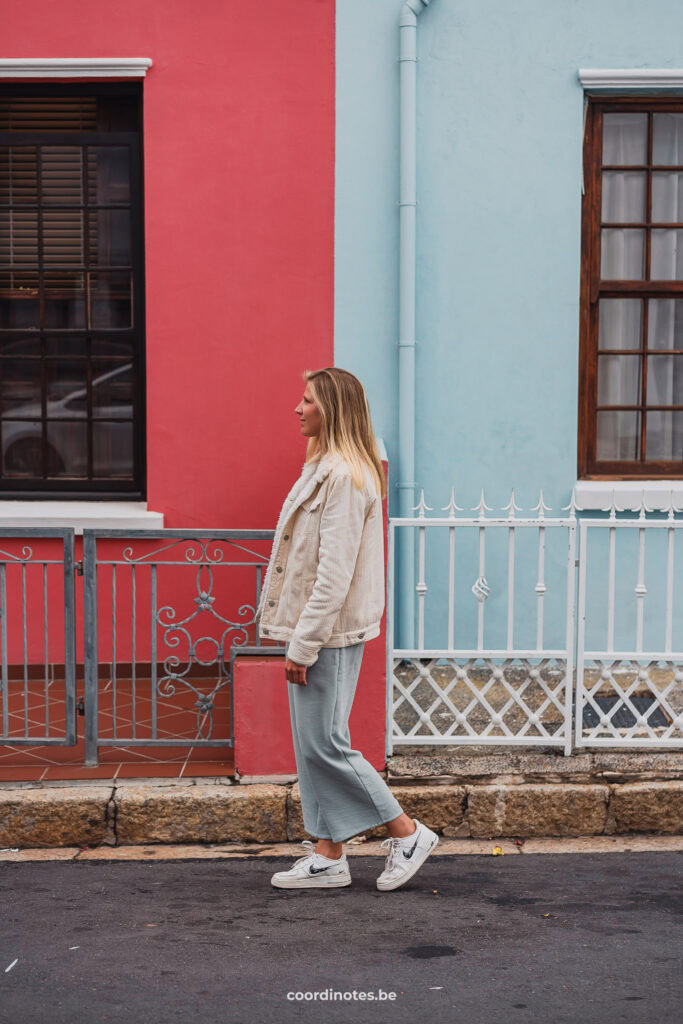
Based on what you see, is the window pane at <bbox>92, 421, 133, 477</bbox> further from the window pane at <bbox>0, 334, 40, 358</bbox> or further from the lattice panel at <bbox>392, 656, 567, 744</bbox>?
the lattice panel at <bbox>392, 656, 567, 744</bbox>

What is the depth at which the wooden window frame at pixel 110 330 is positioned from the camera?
23.6 feet

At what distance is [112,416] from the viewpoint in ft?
24.7

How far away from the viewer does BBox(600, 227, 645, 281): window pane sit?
7.38 m

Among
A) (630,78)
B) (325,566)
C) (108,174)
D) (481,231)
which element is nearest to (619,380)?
(481,231)

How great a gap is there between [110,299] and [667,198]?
3.49 m

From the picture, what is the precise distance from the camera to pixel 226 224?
708 centimetres

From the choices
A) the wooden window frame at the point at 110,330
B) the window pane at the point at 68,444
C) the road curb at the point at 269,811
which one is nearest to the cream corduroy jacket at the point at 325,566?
the road curb at the point at 269,811

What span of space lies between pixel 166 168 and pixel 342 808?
4118 mm

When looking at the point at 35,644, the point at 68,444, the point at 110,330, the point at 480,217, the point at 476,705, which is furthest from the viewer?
the point at 68,444

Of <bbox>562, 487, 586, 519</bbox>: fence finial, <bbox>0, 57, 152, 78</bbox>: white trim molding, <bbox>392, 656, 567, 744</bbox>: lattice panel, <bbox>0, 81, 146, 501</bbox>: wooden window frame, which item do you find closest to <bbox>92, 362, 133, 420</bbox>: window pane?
<bbox>0, 81, 146, 501</bbox>: wooden window frame

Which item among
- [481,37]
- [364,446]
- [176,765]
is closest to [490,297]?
[481,37]

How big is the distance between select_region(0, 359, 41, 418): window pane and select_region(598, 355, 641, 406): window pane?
3.51m

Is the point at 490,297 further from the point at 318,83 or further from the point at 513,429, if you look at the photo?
the point at 318,83

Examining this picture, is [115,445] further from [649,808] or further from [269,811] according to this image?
[649,808]
